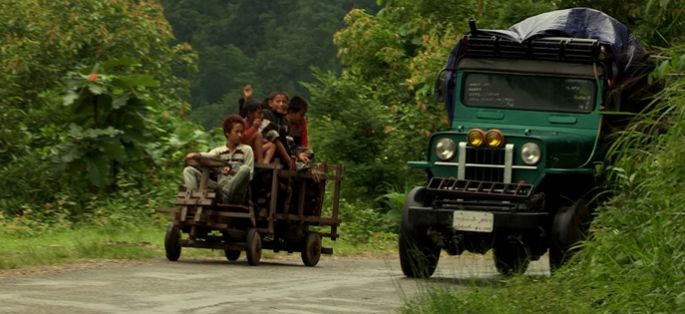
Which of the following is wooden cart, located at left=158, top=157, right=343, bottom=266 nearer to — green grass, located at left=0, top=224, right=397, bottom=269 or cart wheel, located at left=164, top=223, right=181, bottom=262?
cart wheel, located at left=164, top=223, right=181, bottom=262

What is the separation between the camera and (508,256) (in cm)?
1722

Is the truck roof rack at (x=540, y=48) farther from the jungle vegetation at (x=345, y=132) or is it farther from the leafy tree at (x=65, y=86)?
the leafy tree at (x=65, y=86)

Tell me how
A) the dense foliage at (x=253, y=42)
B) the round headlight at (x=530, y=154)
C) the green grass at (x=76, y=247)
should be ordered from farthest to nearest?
the dense foliage at (x=253, y=42) < the green grass at (x=76, y=247) < the round headlight at (x=530, y=154)

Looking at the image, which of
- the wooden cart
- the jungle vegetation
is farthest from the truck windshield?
the wooden cart

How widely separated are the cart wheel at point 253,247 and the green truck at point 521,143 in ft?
5.24

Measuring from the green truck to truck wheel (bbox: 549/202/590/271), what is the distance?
1cm

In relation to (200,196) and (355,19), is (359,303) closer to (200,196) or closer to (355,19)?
(200,196)

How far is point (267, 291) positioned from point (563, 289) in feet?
8.90

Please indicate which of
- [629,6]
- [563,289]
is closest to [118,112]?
[629,6]

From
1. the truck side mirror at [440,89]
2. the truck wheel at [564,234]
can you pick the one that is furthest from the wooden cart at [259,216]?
the truck wheel at [564,234]

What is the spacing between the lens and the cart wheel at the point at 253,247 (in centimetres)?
1652

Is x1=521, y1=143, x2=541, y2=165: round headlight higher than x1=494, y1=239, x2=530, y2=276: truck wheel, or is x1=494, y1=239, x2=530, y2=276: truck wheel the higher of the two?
x1=521, y1=143, x2=541, y2=165: round headlight

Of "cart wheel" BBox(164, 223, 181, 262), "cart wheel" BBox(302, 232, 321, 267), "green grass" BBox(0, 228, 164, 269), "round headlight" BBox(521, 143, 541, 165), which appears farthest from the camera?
"cart wheel" BBox(302, 232, 321, 267)

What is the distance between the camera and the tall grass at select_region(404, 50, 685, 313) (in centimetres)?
1055
